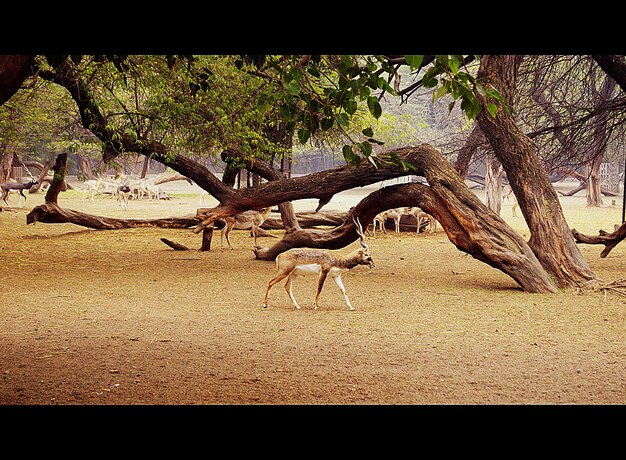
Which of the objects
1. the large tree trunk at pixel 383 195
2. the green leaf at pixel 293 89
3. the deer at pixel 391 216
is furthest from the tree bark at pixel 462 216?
the deer at pixel 391 216

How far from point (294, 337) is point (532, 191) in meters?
4.92

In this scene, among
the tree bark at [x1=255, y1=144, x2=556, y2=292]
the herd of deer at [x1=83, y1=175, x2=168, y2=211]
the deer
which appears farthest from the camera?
the herd of deer at [x1=83, y1=175, x2=168, y2=211]

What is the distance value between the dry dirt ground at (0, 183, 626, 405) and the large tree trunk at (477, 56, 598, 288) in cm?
60

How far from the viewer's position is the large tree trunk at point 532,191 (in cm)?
987

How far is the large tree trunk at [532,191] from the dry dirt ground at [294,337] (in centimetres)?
60

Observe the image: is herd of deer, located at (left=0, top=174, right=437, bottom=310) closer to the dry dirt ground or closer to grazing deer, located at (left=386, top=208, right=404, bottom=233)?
grazing deer, located at (left=386, top=208, right=404, bottom=233)

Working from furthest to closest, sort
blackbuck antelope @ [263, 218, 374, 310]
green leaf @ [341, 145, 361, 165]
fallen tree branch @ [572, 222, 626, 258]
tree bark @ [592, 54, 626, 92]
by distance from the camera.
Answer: fallen tree branch @ [572, 222, 626, 258] → tree bark @ [592, 54, 626, 92] → blackbuck antelope @ [263, 218, 374, 310] → green leaf @ [341, 145, 361, 165]

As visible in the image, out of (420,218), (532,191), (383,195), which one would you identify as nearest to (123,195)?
(420,218)

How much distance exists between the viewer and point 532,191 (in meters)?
10.3

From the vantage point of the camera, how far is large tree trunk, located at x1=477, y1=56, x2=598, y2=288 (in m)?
9.87

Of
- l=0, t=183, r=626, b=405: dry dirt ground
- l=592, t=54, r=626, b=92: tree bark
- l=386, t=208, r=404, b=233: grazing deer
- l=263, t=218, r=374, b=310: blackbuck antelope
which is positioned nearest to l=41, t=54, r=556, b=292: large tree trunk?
l=0, t=183, r=626, b=405: dry dirt ground

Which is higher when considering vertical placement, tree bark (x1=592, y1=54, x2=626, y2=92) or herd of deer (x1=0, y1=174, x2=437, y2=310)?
tree bark (x1=592, y1=54, x2=626, y2=92)

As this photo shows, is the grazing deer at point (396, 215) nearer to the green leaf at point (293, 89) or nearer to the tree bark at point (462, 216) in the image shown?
the tree bark at point (462, 216)
